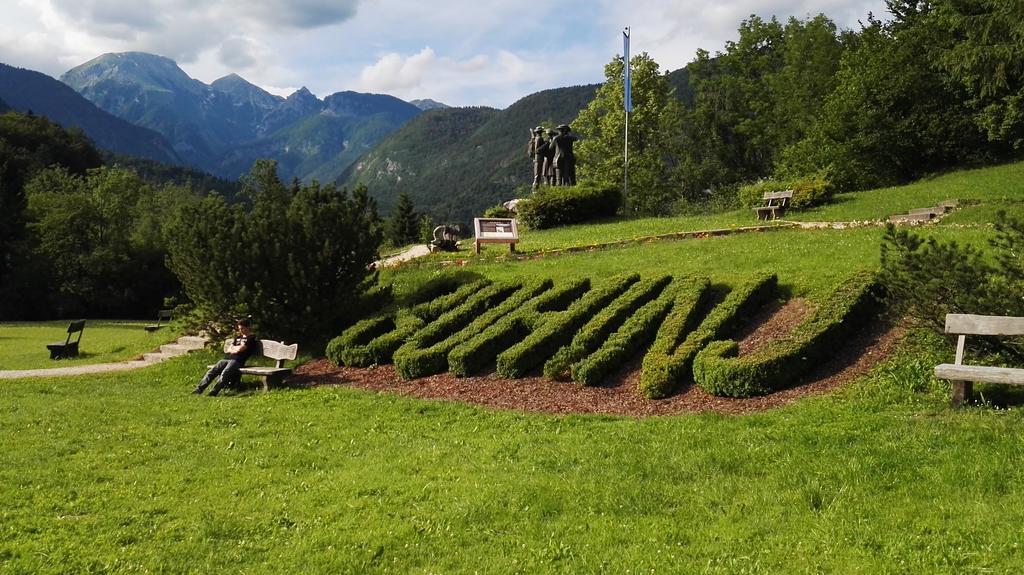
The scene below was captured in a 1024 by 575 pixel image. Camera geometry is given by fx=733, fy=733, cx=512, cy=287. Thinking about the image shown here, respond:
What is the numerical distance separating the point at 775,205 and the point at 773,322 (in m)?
13.1

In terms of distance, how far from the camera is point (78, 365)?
15984 millimetres

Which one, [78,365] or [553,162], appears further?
[553,162]

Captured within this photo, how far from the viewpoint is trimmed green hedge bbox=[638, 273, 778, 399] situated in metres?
9.56

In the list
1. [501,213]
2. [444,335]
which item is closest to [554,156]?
[501,213]

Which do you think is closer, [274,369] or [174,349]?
[274,369]

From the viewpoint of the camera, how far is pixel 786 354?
891 cm

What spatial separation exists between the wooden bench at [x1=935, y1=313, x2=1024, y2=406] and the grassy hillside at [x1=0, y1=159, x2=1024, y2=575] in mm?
312

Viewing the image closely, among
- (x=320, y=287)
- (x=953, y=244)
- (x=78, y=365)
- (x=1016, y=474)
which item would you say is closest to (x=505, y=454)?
(x=1016, y=474)

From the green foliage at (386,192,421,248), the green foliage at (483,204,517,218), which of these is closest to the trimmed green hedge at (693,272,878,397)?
the green foliage at (483,204,517,218)

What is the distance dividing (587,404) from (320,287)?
732cm

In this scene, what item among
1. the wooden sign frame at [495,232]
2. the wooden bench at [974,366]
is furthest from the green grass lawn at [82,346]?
the wooden bench at [974,366]

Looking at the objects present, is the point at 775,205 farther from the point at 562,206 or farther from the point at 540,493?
the point at 540,493

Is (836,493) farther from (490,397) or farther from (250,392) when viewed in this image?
(250,392)

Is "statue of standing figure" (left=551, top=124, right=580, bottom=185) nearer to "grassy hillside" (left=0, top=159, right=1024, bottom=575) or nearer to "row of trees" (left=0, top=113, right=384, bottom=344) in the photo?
"row of trees" (left=0, top=113, right=384, bottom=344)
